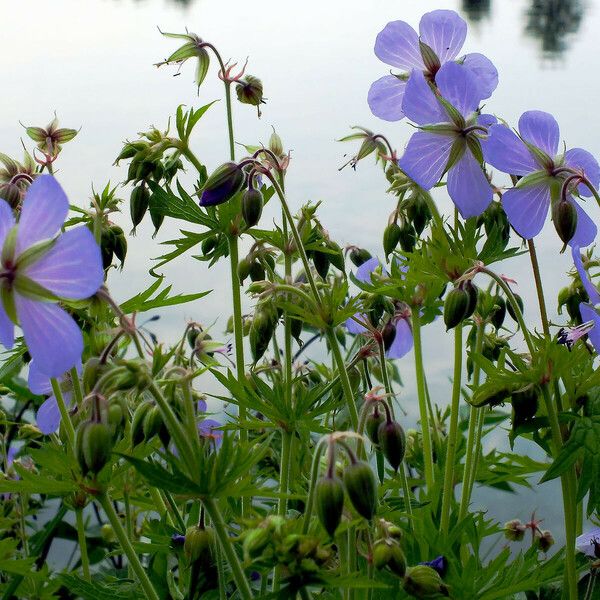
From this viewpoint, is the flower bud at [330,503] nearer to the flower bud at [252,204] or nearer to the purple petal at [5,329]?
the purple petal at [5,329]

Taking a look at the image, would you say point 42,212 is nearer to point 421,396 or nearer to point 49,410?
point 49,410

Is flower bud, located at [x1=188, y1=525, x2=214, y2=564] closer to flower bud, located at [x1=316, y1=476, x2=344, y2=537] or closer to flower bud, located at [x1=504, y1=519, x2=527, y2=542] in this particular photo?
flower bud, located at [x1=316, y1=476, x2=344, y2=537]

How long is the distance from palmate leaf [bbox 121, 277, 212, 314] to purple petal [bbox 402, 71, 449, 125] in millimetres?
396

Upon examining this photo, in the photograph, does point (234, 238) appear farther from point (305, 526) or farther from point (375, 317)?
point (305, 526)

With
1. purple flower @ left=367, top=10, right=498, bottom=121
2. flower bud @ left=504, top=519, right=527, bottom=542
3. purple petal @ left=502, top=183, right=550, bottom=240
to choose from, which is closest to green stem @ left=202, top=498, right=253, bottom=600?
purple petal @ left=502, top=183, right=550, bottom=240

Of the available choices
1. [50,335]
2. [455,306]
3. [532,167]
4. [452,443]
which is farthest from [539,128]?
[50,335]

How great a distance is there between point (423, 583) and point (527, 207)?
54 centimetres

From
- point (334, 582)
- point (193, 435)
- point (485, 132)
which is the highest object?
point (485, 132)

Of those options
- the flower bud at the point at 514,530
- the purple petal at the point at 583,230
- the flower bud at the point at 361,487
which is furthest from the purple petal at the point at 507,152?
the flower bud at the point at 514,530

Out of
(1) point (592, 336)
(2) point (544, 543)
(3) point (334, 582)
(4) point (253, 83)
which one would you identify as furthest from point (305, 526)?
(2) point (544, 543)

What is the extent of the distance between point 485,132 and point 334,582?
678 millimetres

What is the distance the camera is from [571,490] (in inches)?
45.9

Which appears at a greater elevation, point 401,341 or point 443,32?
point 443,32

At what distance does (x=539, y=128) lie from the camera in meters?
1.20
